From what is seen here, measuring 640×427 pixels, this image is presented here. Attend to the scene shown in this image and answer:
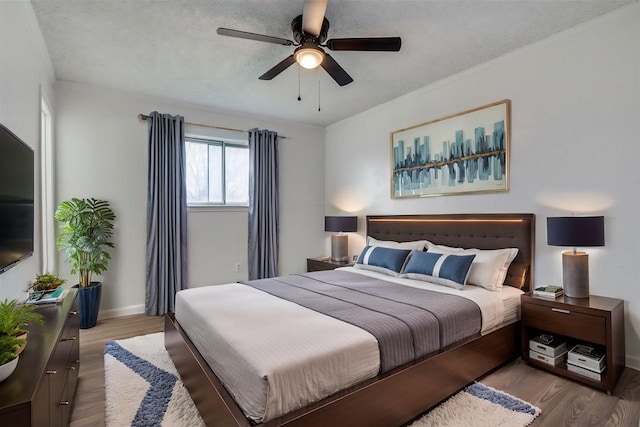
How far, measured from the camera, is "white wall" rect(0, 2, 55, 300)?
6.49ft

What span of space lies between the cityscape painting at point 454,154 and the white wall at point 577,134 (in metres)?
0.10

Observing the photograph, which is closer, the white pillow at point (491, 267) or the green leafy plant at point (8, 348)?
the green leafy plant at point (8, 348)

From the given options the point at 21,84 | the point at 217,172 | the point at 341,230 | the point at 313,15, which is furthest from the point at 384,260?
the point at 21,84

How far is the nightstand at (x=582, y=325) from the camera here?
2266 millimetres

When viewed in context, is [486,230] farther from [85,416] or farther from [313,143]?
[85,416]

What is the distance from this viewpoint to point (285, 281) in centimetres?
327

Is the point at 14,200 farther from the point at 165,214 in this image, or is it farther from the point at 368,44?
the point at 368,44

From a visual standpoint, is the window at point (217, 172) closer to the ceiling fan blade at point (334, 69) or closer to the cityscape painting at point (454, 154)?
the cityscape painting at point (454, 154)

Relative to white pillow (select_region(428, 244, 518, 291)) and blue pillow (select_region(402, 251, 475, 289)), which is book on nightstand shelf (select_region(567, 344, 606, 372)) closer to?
white pillow (select_region(428, 244, 518, 291))

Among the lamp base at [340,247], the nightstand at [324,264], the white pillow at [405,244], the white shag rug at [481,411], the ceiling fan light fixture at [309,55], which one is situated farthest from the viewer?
the lamp base at [340,247]

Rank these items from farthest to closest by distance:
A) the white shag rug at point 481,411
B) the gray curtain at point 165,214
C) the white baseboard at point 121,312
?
the gray curtain at point 165,214 → the white baseboard at point 121,312 → the white shag rug at point 481,411

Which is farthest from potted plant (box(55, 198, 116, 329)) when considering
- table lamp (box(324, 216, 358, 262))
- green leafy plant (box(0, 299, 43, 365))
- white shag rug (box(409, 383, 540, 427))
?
white shag rug (box(409, 383, 540, 427))

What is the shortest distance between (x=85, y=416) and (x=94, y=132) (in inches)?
125

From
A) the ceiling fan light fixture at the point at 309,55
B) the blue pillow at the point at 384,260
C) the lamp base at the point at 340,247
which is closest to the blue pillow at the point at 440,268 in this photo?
the blue pillow at the point at 384,260
